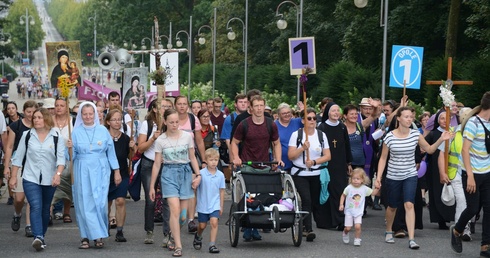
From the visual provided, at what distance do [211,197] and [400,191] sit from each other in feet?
7.31

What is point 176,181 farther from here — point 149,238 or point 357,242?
point 357,242

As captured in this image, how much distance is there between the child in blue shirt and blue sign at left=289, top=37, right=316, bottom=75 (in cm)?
524

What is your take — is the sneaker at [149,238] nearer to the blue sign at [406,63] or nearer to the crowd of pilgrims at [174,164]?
the crowd of pilgrims at [174,164]

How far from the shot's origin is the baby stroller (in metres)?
12.9

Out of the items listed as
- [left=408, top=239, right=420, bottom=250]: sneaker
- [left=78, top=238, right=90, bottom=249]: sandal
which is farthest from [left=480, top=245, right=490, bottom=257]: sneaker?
[left=78, top=238, right=90, bottom=249]: sandal

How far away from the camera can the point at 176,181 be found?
1254 cm

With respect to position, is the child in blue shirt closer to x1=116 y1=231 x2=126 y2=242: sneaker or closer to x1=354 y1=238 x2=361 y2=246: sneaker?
x1=116 y1=231 x2=126 y2=242: sneaker

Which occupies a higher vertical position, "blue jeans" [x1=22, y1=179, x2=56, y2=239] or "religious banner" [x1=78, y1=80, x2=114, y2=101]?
"religious banner" [x1=78, y1=80, x2=114, y2=101]

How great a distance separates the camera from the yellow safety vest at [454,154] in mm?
13094

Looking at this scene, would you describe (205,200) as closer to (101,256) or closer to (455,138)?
(101,256)

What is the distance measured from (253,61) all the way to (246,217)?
57.4 m

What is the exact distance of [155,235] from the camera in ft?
46.8

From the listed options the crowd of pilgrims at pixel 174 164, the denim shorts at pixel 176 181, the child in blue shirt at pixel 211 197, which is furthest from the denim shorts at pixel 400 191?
the denim shorts at pixel 176 181

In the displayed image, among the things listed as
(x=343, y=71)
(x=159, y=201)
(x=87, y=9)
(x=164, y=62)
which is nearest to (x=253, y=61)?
(x=343, y=71)
